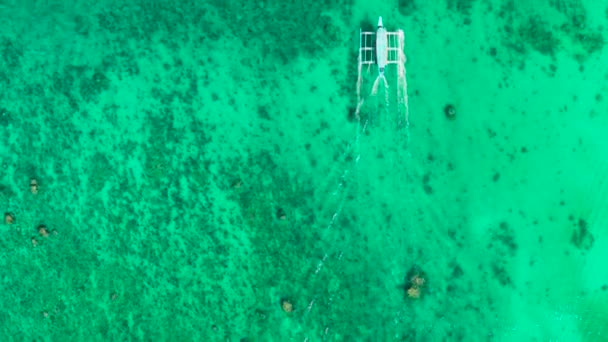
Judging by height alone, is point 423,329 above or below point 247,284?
below

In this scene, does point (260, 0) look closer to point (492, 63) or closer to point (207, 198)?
point (207, 198)

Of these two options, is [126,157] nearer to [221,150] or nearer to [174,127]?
[174,127]

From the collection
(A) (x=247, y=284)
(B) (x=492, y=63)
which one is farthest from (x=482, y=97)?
(A) (x=247, y=284)

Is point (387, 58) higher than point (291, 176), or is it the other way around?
point (387, 58)

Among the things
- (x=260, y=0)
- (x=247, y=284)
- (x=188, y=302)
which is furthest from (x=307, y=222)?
(x=260, y=0)

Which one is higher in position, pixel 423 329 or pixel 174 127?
pixel 174 127

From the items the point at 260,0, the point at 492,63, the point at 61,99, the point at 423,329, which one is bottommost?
the point at 423,329
